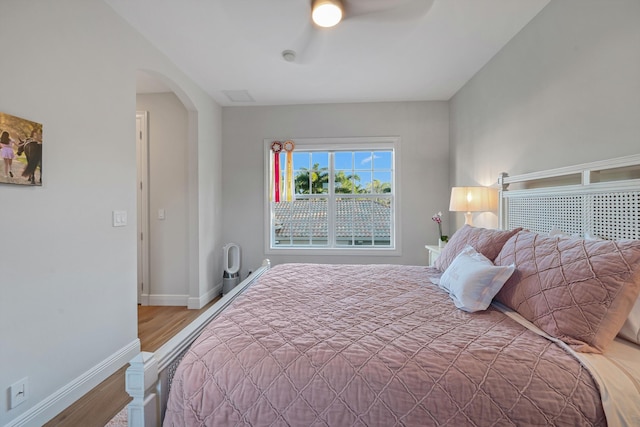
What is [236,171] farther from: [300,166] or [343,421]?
[343,421]

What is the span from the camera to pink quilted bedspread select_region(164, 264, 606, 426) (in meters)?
0.85

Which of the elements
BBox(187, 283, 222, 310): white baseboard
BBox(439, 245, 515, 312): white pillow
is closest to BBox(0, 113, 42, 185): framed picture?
BBox(187, 283, 222, 310): white baseboard

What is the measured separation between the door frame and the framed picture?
1.97 meters

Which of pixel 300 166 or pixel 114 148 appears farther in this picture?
pixel 300 166

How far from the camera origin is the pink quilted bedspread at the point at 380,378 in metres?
0.85

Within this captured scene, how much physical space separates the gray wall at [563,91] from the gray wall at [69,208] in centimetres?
309

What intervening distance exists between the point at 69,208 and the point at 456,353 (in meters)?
2.23

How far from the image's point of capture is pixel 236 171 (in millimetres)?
3891

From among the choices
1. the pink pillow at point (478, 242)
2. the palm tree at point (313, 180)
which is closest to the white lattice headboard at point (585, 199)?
the pink pillow at point (478, 242)

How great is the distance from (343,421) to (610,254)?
1.17 meters

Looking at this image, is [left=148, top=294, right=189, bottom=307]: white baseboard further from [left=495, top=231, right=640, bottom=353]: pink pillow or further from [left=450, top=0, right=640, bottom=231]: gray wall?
[left=450, top=0, right=640, bottom=231]: gray wall

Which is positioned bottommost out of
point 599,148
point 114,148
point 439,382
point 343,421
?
point 343,421

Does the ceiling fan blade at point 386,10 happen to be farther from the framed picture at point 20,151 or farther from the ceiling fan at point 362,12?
the framed picture at point 20,151

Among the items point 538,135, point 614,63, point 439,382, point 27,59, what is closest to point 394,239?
point 538,135
